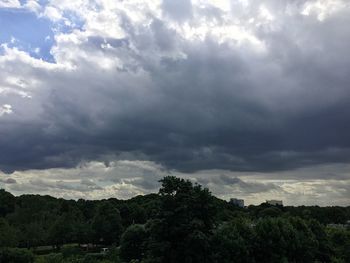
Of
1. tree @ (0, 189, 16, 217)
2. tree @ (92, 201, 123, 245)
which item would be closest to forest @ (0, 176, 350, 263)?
tree @ (92, 201, 123, 245)

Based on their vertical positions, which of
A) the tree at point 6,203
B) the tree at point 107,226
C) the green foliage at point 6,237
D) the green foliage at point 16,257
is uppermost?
the tree at point 6,203

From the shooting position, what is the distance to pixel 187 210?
5934cm

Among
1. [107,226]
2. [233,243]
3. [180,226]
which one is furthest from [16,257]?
[107,226]

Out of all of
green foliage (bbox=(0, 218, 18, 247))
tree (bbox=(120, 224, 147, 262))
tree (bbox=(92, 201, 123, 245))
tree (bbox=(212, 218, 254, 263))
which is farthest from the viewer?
tree (bbox=(92, 201, 123, 245))

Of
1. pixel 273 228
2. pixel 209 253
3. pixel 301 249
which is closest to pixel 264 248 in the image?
pixel 273 228

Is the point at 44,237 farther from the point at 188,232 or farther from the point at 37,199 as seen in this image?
the point at 188,232

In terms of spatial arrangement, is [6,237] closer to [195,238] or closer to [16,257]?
[16,257]

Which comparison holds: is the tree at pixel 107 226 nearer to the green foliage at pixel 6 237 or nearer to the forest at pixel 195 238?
the forest at pixel 195 238

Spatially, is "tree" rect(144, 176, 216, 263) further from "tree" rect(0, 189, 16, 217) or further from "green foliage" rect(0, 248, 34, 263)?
"tree" rect(0, 189, 16, 217)

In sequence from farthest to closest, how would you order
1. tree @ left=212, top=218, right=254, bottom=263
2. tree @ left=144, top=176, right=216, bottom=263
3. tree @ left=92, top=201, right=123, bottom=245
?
tree @ left=92, top=201, right=123, bottom=245 < tree @ left=212, top=218, right=254, bottom=263 < tree @ left=144, top=176, right=216, bottom=263

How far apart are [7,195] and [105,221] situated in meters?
67.4

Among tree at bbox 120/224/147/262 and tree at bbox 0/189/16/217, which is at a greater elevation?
tree at bbox 0/189/16/217

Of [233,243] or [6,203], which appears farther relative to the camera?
[6,203]

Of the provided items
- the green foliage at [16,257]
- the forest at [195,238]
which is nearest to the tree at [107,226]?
the forest at [195,238]
